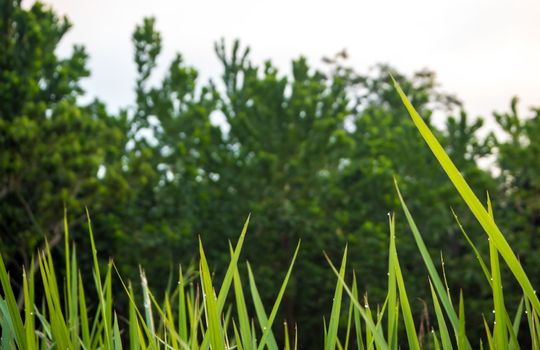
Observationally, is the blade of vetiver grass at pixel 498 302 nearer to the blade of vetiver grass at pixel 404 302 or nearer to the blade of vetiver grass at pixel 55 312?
the blade of vetiver grass at pixel 404 302

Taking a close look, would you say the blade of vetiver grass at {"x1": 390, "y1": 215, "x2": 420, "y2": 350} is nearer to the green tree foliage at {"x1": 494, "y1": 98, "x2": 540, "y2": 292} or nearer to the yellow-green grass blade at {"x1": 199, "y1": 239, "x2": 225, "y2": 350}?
the yellow-green grass blade at {"x1": 199, "y1": 239, "x2": 225, "y2": 350}

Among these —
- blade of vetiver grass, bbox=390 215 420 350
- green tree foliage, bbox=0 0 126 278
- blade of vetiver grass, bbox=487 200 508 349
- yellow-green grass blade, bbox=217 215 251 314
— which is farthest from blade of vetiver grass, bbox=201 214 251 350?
green tree foliage, bbox=0 0 126 278

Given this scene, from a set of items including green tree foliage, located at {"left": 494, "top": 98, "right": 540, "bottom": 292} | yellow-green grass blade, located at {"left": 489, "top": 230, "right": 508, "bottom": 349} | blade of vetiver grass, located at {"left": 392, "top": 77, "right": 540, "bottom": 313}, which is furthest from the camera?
green tree foliage, located at {"left": 494, "top": 98, "right": 540, "bottom": 292}

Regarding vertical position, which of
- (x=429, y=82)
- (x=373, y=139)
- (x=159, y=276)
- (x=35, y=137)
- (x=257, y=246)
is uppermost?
(x=429, y=82)

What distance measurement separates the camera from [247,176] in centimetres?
1398

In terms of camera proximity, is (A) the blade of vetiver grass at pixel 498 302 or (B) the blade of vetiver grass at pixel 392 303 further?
(B) the blade of vetiver grass at pixel 392 303

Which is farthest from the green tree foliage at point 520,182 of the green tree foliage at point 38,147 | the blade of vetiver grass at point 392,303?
the blade of vetiver grass at point 392,303

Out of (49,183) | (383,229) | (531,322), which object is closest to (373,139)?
(383,229)

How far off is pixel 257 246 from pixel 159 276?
6.41ft

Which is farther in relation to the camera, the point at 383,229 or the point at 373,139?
the point at 373,139

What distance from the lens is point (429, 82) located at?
30984 millimetres

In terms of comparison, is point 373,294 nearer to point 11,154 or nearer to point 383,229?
point 383,229

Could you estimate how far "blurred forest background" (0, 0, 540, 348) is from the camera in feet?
42.4

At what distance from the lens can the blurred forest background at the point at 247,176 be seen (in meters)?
12.9
